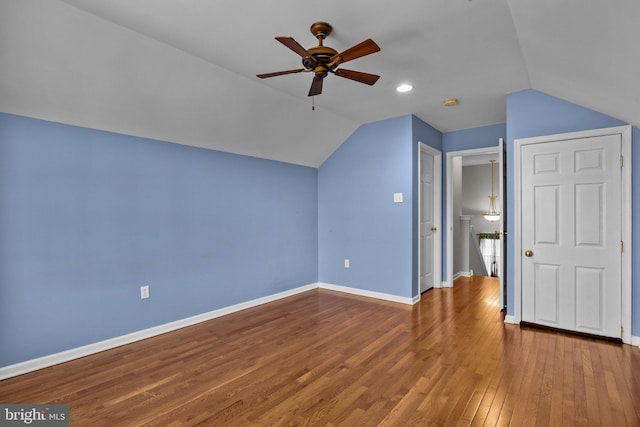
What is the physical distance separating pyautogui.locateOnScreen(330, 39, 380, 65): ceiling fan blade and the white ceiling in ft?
0.89

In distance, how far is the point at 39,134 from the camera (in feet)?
8.44

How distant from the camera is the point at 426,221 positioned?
195 inches

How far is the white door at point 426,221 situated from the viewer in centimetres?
479

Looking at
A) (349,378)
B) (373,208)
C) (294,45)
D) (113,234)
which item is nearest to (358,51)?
(294,45)

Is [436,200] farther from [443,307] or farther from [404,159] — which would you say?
[443,307]

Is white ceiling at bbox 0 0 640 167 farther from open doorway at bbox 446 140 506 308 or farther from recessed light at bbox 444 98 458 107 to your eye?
open doorway at bbox 446 140 506 308

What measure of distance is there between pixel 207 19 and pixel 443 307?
4028mm

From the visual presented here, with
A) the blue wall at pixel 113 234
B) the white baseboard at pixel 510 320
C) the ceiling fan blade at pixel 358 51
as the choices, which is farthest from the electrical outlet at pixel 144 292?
the white baseboard at pixel 510 320

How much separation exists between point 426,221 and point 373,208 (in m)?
0.94

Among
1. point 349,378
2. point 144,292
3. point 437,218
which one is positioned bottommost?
point 349,378

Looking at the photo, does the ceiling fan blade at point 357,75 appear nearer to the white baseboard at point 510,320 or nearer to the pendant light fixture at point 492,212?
the white baseboard at point 510,320

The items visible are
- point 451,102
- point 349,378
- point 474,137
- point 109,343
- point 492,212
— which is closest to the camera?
point 349,378

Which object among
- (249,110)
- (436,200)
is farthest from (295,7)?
(436,200)

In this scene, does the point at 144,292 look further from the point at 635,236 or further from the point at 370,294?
the point at 635,236
